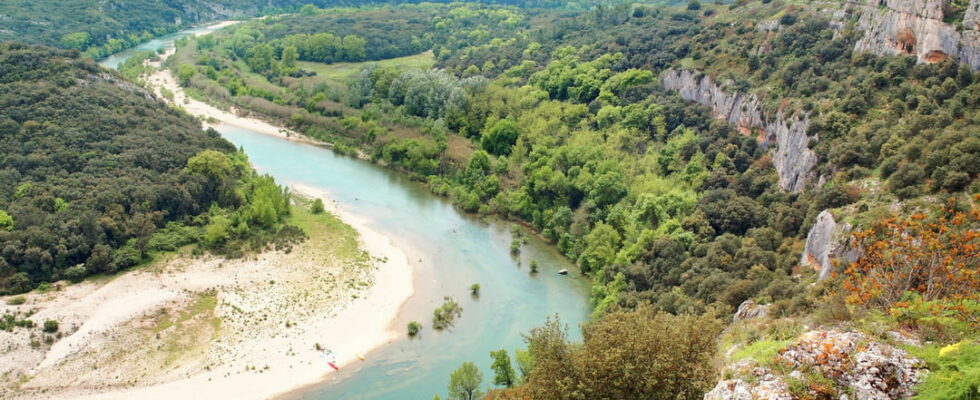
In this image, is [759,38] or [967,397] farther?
[759,38]

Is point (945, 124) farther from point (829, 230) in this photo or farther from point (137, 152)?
point (137, 152)

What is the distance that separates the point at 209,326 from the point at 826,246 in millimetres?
45191

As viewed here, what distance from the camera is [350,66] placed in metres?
149

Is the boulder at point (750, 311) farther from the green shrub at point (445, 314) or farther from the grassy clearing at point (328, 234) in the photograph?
the grassy clearing at point (328, 234)

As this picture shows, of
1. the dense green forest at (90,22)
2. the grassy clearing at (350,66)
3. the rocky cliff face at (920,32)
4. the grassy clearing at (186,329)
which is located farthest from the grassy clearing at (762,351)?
the dense green forest at (90,22)

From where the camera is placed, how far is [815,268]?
47.2 m

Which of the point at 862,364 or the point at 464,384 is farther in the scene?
the point at 464,384

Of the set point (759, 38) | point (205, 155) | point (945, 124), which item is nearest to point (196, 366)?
point (205, 155)

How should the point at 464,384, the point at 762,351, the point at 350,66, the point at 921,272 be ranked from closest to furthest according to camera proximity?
the point at 762,351 → the point at 921,272 → the point at 464,384 → the point at 350,66

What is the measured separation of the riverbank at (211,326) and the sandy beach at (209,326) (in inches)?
3.1

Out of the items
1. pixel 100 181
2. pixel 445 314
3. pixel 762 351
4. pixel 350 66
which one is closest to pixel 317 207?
pixel 100 181

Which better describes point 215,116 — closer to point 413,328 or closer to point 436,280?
point 436,280

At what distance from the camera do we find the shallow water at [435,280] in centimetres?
5300

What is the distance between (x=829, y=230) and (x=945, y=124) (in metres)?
14.5
